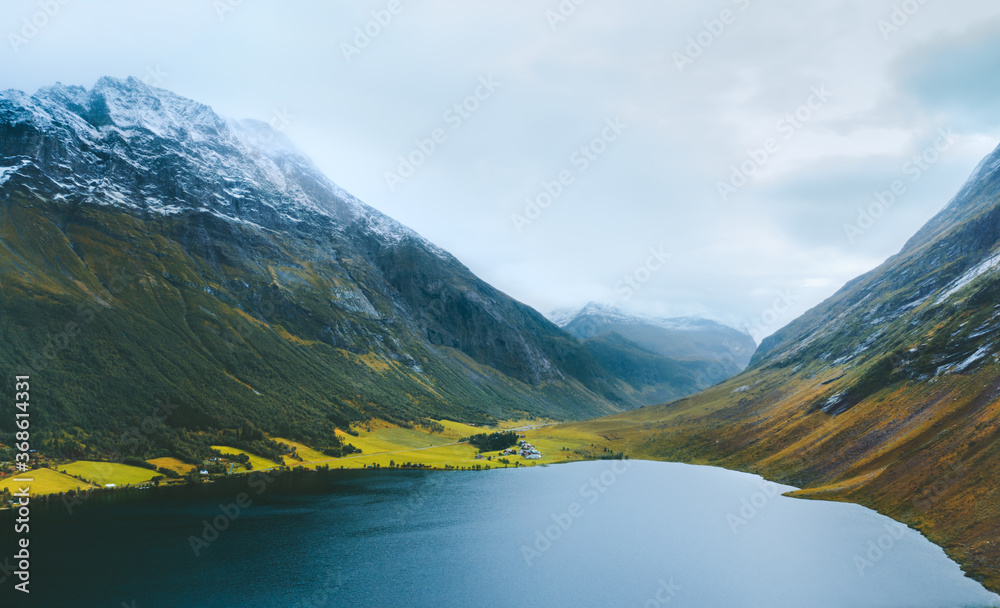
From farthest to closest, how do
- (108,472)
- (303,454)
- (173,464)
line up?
(303,454) < (173,464) < (108,472)

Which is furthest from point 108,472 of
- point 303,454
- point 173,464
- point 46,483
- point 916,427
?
point 916,427

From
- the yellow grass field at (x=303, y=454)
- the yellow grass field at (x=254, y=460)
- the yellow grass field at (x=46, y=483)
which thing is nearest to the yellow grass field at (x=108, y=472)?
the yellow grass field at (x=46, y=483)

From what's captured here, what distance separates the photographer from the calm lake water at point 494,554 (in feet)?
211

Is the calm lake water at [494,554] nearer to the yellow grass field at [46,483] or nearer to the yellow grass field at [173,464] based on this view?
the yellow grass field at [46,483]

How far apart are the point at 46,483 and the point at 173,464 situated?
37677mm

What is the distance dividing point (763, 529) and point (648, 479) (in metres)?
60.7

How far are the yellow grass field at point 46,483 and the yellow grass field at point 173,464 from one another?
1017 inches

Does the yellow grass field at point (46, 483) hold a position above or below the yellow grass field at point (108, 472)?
above

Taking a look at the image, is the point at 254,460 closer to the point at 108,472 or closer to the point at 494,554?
the point at 108,472

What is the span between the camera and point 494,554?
280ft

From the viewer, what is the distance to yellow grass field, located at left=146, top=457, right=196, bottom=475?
149875mm

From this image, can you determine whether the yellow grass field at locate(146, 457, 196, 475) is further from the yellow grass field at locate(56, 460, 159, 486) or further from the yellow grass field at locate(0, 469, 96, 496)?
the yellow grass field at locate(0, 469, 96, 496)

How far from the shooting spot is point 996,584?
57.3 meters

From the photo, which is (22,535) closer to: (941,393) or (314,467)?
(314,467)
